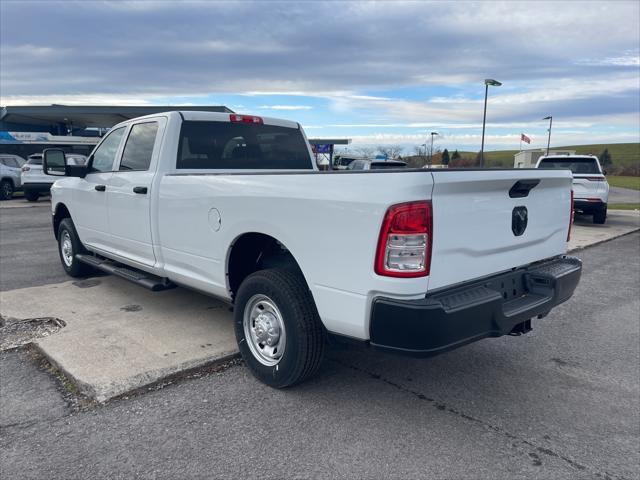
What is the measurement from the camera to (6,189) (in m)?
19.4

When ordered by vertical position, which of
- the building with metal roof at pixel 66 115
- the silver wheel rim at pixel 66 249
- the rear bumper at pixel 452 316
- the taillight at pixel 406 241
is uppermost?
the building with metal roof at pixel 66 115

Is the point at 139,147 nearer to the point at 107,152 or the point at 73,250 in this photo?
the point at 107,152

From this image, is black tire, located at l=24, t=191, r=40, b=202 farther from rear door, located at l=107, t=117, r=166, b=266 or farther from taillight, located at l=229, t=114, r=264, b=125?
taillight, located at l=229, t=114, r=264, b=125

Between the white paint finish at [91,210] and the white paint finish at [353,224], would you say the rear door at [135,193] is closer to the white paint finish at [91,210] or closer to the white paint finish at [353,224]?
the white paint finish at [91,210]

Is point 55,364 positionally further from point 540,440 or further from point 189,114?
point 540,440

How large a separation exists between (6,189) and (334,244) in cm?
2054

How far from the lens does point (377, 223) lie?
8.71ft

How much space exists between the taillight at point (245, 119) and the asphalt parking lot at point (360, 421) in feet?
8.07

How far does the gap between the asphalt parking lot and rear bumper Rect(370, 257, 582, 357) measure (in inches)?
24.6

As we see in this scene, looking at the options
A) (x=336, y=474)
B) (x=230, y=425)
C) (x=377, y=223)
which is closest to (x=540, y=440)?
(x=336, y=474)

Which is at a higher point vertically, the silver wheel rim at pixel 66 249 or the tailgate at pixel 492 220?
the tailgate at pixel 492 220

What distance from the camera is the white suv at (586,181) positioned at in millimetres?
13258

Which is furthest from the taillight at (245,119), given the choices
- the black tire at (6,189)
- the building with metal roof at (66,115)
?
the building with metal roof at (66,115)

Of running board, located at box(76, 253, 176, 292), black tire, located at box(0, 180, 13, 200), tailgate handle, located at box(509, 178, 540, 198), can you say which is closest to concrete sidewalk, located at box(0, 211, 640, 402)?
running board, located at box(76, 253, 176, 292)
